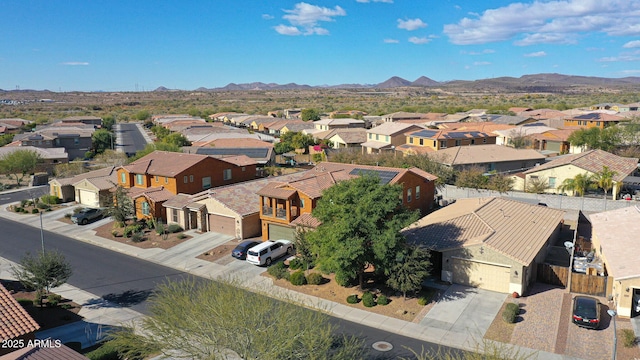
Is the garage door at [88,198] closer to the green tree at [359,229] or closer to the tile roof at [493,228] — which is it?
the green tree at [359,229]

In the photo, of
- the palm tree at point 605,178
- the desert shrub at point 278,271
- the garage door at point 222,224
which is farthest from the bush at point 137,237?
the palm tree at point 605,178

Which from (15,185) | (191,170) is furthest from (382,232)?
(15,185)

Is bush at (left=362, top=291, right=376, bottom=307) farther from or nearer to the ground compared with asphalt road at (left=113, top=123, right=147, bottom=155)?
nearer to the ground

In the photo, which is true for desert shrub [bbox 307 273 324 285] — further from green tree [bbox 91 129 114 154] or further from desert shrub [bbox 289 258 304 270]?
green tree [bbox 91 129 114 154]

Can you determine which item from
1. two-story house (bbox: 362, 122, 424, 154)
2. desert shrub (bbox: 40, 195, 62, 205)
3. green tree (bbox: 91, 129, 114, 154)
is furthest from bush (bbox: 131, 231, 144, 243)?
green tree (bbox: 91, 129, 114, 154)

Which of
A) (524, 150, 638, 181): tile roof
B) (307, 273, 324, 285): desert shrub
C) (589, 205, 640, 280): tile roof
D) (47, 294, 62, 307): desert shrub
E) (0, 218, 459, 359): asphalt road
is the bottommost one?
(0, 218, 459, 359): asphalt road

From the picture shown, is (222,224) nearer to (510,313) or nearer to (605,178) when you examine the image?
(510,313)

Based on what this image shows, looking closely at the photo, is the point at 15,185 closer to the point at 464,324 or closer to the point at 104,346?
the point at 104,346
